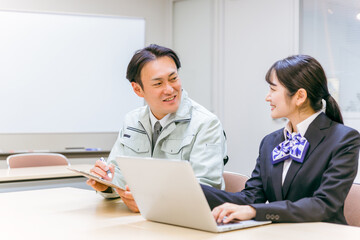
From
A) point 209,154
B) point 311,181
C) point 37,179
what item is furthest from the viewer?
point 37,179

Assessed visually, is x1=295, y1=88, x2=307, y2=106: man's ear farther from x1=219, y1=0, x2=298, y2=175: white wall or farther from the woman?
x1=219, y1=0, x2=298, y2=175: white wall

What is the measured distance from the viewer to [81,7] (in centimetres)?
512

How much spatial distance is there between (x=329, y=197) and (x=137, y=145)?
3.09 ft

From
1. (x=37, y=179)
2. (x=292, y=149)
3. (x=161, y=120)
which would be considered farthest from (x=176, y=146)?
(x=37, y=179)

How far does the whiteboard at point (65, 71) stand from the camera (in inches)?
178

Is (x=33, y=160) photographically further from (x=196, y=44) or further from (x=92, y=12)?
(x=196, y=44)

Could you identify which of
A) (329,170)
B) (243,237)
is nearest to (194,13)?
(329,170)

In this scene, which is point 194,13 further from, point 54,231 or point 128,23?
point 54,231

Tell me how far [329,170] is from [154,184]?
0.63 meters

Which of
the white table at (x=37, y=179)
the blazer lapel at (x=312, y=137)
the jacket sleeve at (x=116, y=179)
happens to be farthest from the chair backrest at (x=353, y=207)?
the white table at (x=37, y=179)

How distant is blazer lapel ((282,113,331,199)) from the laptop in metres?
0.33

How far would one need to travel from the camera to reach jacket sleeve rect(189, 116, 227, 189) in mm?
1900

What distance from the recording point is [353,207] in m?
1.71

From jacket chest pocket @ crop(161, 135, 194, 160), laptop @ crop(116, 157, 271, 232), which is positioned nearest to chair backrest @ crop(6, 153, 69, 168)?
jacket chest pocket @ crop(161, 135, 194, 160)
